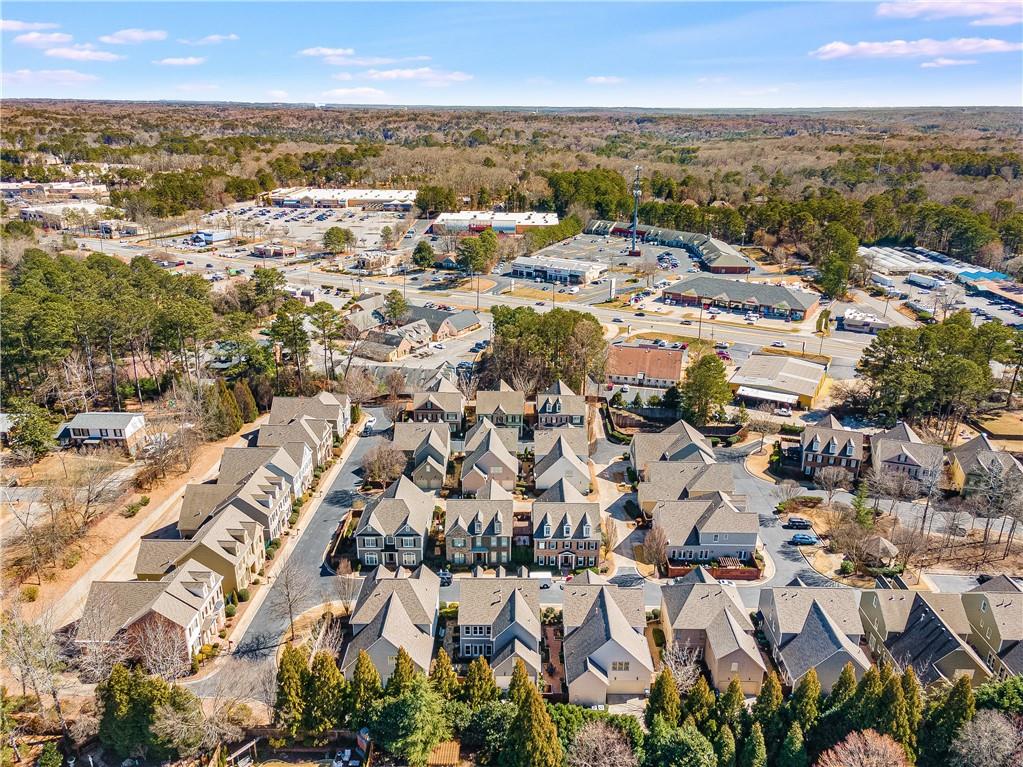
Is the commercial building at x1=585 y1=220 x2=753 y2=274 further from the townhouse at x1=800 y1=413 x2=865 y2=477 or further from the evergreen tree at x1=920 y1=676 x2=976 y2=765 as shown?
the evergreen tree at x1=920 y1=676 x2=976 y2=765

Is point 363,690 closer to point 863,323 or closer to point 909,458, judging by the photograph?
point 909,458

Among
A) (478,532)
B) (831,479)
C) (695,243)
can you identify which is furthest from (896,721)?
(695,243)

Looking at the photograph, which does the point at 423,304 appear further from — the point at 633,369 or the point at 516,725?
the point at 516,725

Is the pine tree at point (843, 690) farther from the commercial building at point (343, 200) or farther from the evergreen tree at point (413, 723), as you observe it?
the commercial building at point (343, 200)

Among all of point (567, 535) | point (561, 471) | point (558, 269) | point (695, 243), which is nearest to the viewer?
point (567, 535)

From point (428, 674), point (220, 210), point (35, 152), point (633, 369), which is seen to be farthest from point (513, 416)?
point (35, 152)

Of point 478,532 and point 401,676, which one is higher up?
point 401,676

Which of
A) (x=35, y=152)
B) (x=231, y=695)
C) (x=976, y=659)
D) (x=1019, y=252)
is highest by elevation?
(x=35, y=152)
